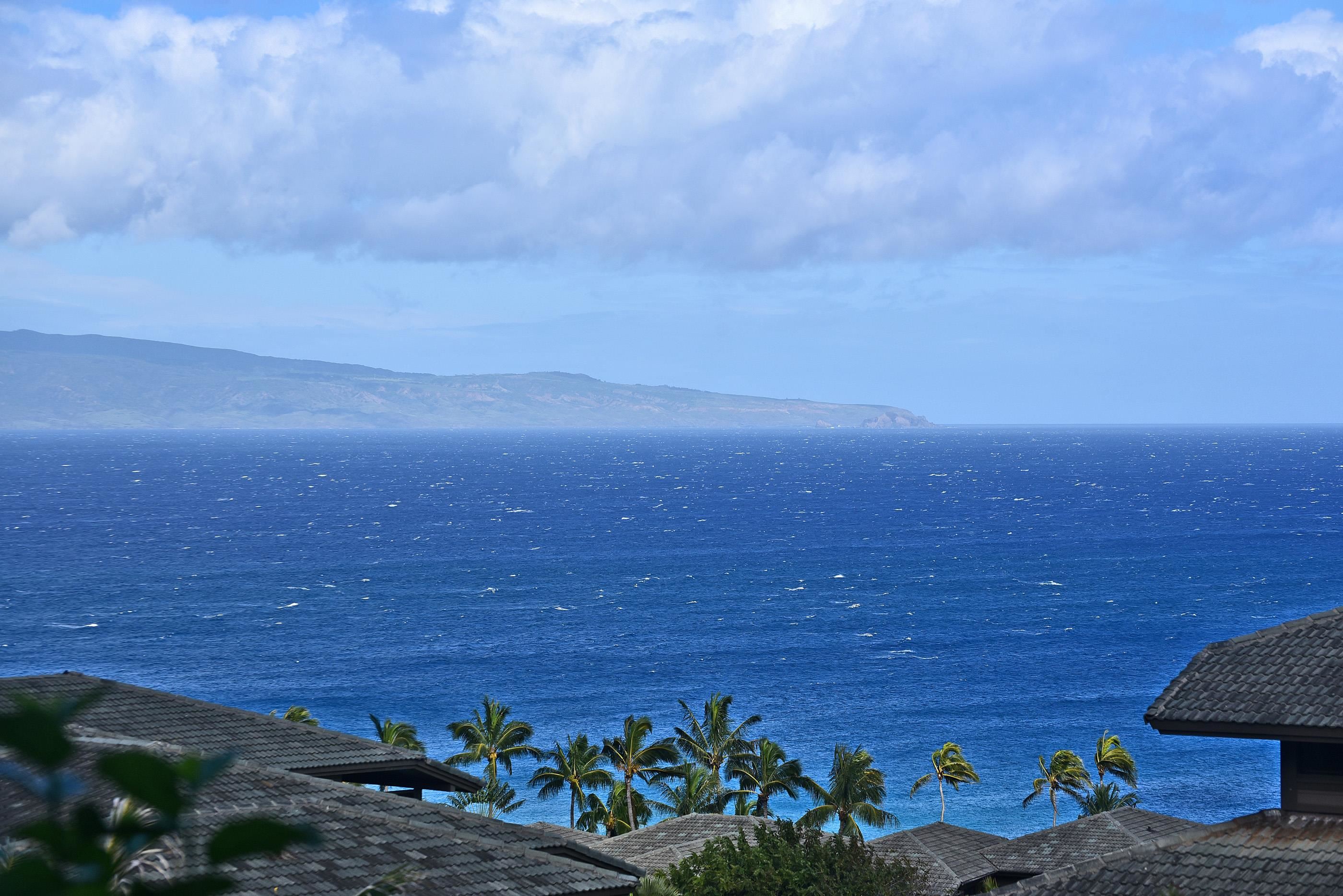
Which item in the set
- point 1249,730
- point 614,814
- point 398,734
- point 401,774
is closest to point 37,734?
point 1249,730

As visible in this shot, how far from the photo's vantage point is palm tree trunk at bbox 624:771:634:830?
5381 centimetres

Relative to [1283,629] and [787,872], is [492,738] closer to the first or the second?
[787,872]

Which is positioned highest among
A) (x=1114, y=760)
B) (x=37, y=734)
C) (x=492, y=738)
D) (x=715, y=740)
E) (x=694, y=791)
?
(x=37, y=734)

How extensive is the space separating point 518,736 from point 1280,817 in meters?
42.8

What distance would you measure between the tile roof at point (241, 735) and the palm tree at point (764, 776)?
Answer: 1255 inches

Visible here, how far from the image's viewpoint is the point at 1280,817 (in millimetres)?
16219

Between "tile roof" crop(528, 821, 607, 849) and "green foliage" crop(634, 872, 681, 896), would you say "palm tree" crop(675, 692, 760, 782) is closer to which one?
"tile roof" crop(528, 821, 607, 849)

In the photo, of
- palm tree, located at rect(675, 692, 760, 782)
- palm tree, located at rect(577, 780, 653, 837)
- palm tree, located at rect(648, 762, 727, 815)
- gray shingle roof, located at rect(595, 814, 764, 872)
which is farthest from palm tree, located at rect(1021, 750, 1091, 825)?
gray shingle roof, located at rect(595, 814, 764, 872)

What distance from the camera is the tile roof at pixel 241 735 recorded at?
2055 centimetres

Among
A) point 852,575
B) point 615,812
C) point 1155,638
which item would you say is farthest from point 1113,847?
point 852,575

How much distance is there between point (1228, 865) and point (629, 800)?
132 feet

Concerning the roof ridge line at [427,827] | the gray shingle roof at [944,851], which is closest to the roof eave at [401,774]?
the roof ridge line at [427,827]

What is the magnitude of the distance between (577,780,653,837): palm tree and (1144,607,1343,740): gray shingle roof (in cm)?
3850

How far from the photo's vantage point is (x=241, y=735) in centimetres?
2145
